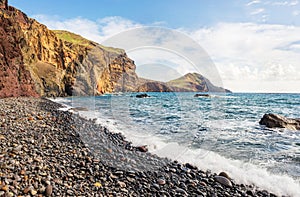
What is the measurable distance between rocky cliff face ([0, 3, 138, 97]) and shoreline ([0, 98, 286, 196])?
728 cm

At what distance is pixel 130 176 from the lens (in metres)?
4.21

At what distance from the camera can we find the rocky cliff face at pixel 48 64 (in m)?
15.0

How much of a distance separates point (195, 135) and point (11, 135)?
7.07 m

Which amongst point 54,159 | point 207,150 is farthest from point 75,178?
point 207,150

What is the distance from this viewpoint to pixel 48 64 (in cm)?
4103

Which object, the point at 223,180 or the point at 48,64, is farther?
the point at 48,64

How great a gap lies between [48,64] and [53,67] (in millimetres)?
1825

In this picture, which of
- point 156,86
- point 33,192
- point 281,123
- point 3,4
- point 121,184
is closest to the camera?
point 33,192

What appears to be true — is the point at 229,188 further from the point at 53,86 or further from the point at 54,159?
the point at 53,86

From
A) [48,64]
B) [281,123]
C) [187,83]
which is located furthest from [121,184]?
[48,64]

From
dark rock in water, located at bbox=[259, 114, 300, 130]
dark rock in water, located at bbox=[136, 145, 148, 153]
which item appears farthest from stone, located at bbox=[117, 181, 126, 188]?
dark rock in water, located at bbox=[259, 114, 300, 130]

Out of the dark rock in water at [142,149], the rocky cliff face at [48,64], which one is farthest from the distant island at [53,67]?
the dark rock in water at [142,149]

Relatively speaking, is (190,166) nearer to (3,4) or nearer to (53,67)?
(3,4)

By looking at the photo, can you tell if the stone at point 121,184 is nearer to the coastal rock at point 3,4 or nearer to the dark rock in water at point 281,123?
the dark rock in water at point 281,123
